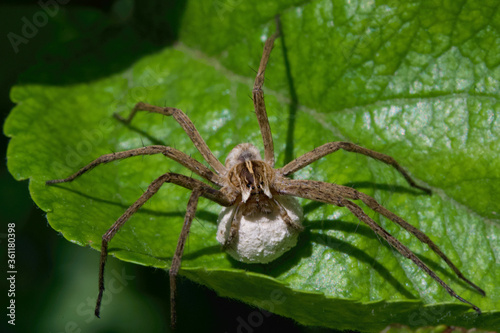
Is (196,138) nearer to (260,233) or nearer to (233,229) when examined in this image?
(233,229)

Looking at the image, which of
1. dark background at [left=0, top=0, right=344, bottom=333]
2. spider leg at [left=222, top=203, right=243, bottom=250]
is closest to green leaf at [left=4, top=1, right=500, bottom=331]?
spider leg at [left=222, top=203, right=243, bottom=250]

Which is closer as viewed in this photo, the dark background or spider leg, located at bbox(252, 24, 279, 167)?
spider leg, located at bbox(252, 24, 279, 167)

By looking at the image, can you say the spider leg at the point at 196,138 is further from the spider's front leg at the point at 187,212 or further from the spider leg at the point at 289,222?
the spider leg at the point at 289,222

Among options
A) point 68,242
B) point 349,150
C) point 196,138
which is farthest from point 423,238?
point 68,242

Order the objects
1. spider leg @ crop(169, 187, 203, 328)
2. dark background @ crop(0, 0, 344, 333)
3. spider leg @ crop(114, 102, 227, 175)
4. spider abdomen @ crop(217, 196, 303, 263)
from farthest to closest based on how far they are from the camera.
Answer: dark background @ crop(0, 0, 344, 333)
spider leg @ crop(114, 102, 227, 175)
spider abdomen @ crop(217, 196, 303, 263)
spider leg @ crop(169, 187, 203, 328)

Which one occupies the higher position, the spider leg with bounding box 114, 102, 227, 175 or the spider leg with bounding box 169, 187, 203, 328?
the spider leg with bounding box 114, 102, 227, 175

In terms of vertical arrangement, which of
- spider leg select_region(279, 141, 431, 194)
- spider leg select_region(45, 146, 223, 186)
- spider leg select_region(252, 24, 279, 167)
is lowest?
spider leg select_region(45, 146, 223, 186)

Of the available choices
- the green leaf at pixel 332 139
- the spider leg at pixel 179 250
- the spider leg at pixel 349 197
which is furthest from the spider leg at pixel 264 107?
the spider leg at pixel 179 250

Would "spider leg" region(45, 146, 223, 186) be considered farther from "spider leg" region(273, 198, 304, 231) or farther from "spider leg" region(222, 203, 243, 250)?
"spider leg" region(273, 198, 304, 231)
